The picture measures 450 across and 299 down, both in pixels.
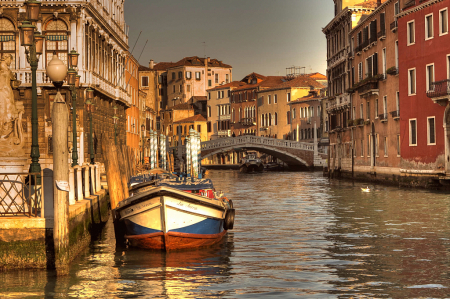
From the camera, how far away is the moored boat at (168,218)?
1334 centimetres

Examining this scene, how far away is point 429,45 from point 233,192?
10.8 metres

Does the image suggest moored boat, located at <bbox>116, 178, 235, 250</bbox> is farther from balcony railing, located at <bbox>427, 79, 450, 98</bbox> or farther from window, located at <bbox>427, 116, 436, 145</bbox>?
window, located at <bbox>427, 116, 436, 145</bbox>

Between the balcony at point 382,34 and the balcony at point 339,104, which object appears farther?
the balcony at point 339,104

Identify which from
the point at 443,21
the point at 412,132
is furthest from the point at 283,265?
the point at 412,132

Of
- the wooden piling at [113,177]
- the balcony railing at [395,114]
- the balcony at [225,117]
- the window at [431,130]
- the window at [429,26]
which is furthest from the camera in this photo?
the balcony at [225,117]

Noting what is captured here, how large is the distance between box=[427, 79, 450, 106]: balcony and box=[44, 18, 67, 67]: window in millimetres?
14265

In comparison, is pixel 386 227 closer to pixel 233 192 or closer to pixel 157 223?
pixel 157 223

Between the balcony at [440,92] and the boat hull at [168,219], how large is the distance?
50.5ft

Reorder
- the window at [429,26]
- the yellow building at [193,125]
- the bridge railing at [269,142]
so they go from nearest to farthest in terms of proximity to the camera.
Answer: the window at [429,26], the bridge railing at [269,142], the yellow building at [193,125]

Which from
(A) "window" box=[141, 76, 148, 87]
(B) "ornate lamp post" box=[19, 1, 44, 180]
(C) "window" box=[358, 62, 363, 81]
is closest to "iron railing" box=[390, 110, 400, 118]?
(C) "window" box=[358, 62, 363, 81]

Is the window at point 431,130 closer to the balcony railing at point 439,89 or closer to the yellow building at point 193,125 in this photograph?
the balcony railing at point 439,89

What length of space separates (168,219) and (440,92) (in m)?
16.8

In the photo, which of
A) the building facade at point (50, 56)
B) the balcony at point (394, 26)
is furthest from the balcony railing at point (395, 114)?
the building facade at point (50, 56)

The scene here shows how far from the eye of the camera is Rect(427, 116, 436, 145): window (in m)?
28.8
